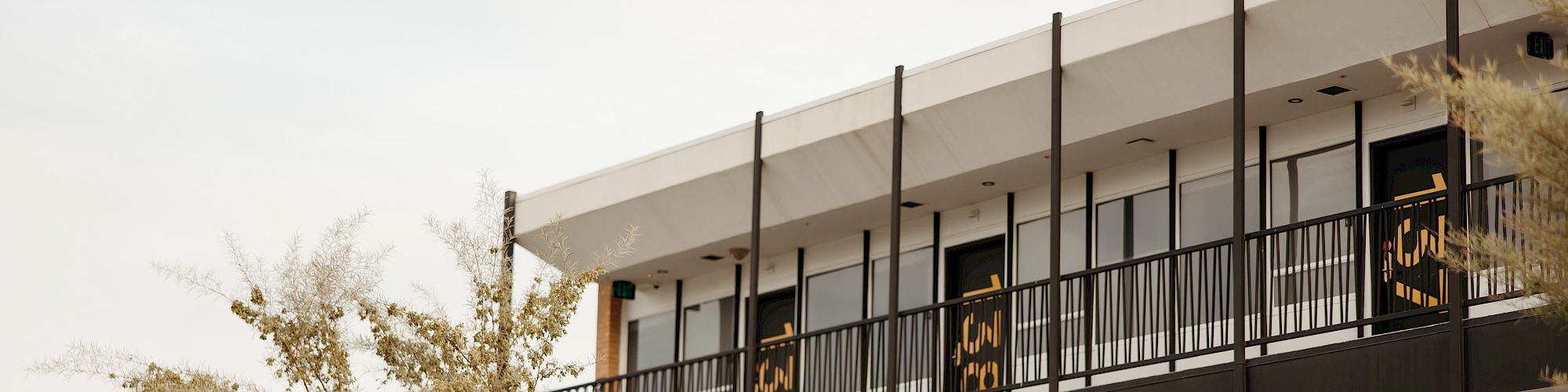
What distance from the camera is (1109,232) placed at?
16438mm

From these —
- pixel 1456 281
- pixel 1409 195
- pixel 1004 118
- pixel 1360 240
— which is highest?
pixel 1004 118

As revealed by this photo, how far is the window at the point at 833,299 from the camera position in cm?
1919

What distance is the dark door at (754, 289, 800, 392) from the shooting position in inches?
758

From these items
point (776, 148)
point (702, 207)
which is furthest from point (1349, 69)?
point (702, 207)

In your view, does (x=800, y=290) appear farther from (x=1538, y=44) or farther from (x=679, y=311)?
(x=1538, y=44)

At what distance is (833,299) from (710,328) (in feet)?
7.04

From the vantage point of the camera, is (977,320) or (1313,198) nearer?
(1313,198)

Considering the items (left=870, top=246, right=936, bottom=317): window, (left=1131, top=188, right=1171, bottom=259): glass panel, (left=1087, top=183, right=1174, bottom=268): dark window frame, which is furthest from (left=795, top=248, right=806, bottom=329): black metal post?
A: (left=1131, top=188, right=1171, bottom=259): glass panel

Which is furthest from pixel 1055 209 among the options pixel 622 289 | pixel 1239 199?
pixel 622 289

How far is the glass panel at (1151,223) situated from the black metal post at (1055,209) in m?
1.89

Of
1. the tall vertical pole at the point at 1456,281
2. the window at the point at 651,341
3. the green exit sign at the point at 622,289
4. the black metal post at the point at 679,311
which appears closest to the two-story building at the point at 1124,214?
the tall vertical pole at the point at 1456,281

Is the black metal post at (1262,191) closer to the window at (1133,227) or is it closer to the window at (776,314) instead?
the window at (1133,227)

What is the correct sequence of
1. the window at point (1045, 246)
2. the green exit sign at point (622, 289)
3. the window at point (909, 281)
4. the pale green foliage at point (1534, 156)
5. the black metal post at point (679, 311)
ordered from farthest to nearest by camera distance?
1. the green exit sign at point (622, 289)
2. the black metal post at point (679, 311)
3. the window at point (909, 281)
4. the window at point (1045, 246)
5. the pale green foliage at point (1534, 156)

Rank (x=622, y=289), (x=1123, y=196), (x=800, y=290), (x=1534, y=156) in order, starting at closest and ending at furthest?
(x=1534, y=156) < (x=1123, y=196) < (x=800, y=290) < (x=622, y=289)
